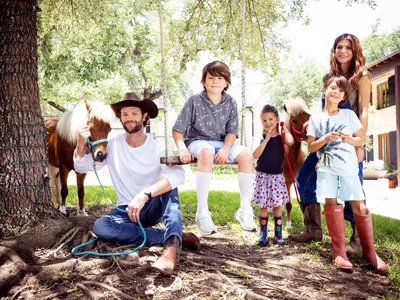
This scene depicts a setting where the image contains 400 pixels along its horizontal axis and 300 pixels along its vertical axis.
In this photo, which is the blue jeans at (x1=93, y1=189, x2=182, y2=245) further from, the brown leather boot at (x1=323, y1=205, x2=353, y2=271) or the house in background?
the house in background

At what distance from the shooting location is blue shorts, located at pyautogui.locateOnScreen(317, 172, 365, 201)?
3.57 metres

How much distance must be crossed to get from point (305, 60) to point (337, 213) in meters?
32.4

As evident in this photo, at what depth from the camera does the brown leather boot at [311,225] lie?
4.44 m

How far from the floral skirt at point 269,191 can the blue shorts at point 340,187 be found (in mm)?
635

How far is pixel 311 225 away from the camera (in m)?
4.50

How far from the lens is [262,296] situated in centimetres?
276

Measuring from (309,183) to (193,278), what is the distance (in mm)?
1945

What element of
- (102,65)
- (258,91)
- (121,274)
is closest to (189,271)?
(121,274)

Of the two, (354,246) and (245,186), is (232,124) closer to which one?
(245,186)

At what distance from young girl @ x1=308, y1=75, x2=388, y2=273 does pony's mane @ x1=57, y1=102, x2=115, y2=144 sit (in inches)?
85.6

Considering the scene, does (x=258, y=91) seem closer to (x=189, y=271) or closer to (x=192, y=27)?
(x=192, y=27)

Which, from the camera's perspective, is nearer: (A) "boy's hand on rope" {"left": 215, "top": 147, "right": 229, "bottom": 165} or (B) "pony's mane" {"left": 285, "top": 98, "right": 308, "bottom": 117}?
(A) "boy's hand on rope" {"left": 215, "top": 147, "right": 229, "bottom": 165}

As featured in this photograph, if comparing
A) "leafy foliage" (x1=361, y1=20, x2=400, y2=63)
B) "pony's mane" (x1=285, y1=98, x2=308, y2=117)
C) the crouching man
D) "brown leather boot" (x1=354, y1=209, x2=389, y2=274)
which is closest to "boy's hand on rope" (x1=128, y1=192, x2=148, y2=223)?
the crouching man

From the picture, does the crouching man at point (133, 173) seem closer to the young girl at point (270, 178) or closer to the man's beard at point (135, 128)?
the man's beard at point (135, 128)
